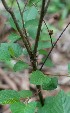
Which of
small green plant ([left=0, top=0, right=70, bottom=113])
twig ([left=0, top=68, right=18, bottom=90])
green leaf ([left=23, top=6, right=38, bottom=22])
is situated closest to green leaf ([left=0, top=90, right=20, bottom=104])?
small green plant ([left=0, top=0, right=70, bottom=113])

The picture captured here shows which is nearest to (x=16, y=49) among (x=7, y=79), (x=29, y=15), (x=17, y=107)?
(x=29, y=15)

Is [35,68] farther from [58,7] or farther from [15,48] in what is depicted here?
[58,7]

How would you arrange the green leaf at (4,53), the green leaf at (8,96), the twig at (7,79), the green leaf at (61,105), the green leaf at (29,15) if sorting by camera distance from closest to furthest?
the green leaf at (61,105) < the green leaf at (8,96) < the green leaf at (4,53) < the green leaf at (29,15) < the twig at (7,79)

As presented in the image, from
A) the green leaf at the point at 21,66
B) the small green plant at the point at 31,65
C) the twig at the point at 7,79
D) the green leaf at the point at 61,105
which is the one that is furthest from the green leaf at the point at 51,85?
the twig at the point at 7,79

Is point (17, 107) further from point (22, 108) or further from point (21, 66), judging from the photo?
point (21, 66)

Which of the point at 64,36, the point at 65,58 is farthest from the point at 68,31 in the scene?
the point at 65,58

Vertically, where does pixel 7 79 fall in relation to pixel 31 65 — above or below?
below

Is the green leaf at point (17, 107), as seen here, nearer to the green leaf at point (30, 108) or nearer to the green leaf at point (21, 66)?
the green leaf at point (30, 108)

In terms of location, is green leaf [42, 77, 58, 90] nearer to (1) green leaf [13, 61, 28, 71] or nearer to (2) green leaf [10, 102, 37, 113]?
(1) green leaf [13, 61, 28, 71]
